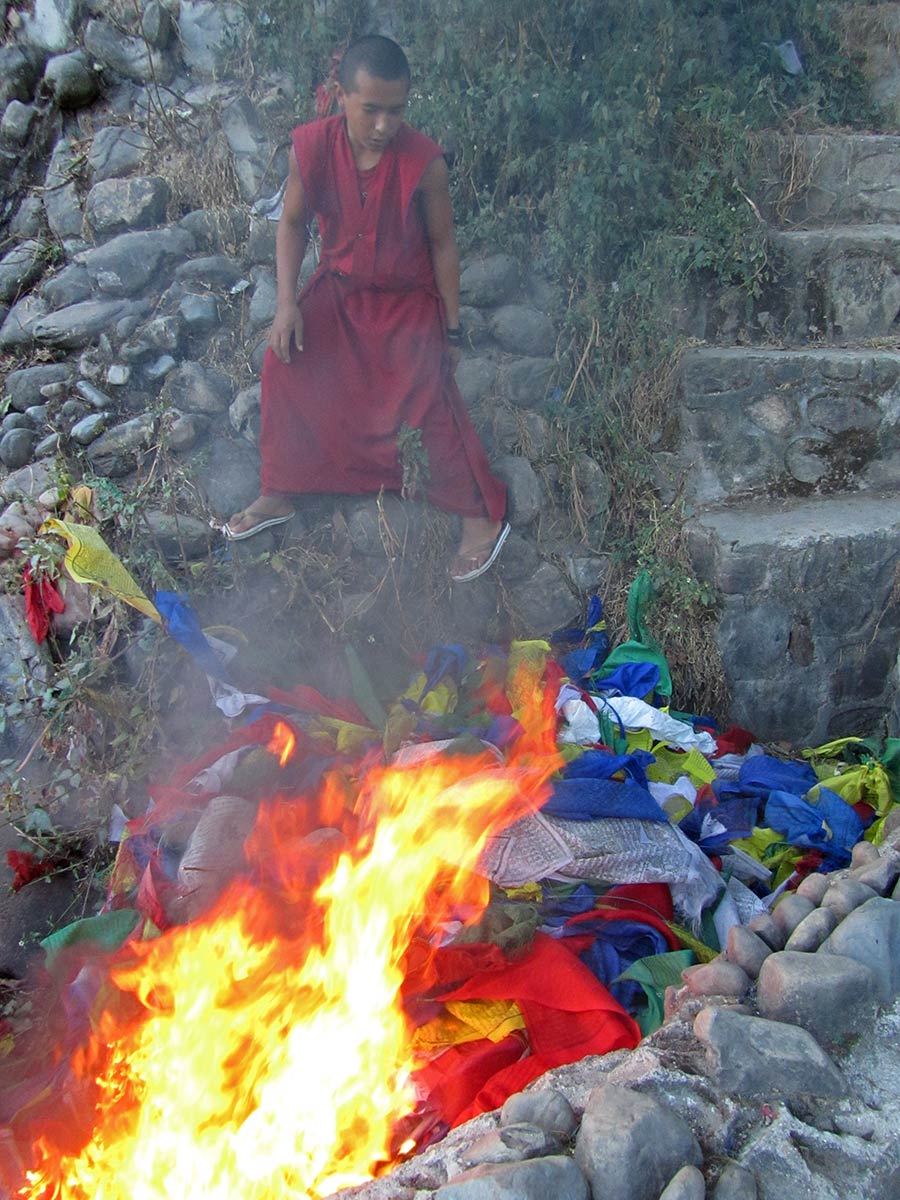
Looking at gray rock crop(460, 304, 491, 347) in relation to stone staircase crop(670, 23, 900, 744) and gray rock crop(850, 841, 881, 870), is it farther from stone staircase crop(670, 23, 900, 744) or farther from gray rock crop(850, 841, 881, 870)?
gray rock crop(850, 841, 881, 870)

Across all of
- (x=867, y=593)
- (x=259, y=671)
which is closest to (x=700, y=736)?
(x=867, y=593)

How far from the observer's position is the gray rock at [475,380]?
3.91 metres

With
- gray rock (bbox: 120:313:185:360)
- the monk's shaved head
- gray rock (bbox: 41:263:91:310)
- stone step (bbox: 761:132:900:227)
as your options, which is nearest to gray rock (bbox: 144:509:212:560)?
gray rock (bbox: 120:313:185:360)

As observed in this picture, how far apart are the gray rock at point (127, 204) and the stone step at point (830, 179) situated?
100 inches

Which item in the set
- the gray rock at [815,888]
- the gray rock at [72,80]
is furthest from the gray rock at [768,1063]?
the gray rock at [72,80]

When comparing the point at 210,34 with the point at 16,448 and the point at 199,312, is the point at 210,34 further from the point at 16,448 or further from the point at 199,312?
the point at 16,448

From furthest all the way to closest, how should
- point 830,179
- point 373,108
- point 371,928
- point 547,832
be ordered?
point 830,179, point 373,108, point 547,832, point 371,928

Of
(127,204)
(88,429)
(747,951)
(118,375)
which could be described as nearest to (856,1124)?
(747,951)

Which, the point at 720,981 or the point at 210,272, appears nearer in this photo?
the point at 720,981

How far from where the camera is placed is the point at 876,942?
1784 millimetres

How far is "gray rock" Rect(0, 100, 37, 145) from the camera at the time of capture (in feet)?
14.3

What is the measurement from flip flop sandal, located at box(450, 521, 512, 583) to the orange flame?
3.39 feet

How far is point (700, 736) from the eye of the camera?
3.37 m

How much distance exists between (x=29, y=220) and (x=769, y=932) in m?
4.06
